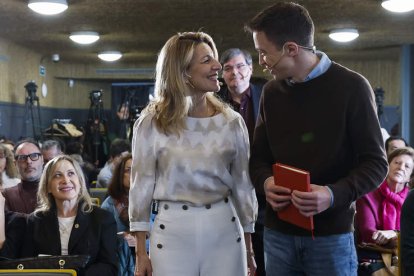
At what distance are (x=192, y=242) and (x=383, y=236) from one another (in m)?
2.08

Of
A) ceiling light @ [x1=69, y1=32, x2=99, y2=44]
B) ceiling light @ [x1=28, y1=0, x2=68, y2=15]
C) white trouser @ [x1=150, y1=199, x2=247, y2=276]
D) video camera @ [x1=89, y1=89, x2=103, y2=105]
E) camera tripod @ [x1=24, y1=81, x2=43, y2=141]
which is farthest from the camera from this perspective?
video camera @ [x1=89, y1=89, x2=103, y2=105]

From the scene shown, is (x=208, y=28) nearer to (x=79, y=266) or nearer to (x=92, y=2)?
(x=92, y=2)

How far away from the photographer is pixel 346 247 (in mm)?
1767

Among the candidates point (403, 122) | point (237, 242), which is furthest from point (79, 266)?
point (403, 122)

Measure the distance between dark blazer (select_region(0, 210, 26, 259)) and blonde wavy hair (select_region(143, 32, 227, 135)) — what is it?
4.71 ft

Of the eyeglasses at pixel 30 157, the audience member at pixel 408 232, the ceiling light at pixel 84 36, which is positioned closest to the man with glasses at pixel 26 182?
the eyeglasses at pixel 30 157

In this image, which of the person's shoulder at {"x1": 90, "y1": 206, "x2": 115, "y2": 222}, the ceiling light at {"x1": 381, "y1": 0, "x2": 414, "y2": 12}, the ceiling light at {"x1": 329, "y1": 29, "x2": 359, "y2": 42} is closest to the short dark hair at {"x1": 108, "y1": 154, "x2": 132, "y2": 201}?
the person's shoulder at {"x1": 90, "y1": 206, "x2": 115, "y2": 222}

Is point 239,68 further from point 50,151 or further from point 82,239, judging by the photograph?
point 50,151

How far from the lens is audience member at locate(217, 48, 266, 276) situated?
9.38 feet

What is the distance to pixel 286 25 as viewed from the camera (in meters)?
1.78

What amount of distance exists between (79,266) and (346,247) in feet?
4.60

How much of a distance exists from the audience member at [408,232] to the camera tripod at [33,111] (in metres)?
8.62

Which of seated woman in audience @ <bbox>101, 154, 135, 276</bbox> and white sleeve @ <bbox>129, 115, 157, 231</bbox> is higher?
white sleeve @ <bbox>129, 115, 157, 231</bbox>

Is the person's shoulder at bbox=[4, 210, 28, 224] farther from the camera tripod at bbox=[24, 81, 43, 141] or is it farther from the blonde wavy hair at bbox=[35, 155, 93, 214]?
the camera tripod at bbox=[24, 81, 43, 141]
